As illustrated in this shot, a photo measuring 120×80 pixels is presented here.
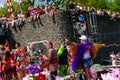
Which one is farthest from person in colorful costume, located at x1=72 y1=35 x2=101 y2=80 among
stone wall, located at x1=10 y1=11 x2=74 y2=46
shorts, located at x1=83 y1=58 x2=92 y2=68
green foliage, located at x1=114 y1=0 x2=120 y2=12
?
green foliage, located at x1=114 y1=0 x2=120 y2=12

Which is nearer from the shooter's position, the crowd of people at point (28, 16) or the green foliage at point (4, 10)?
the crowd of people at point (28, 16)

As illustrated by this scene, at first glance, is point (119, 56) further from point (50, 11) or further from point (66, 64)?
point (66, 64)

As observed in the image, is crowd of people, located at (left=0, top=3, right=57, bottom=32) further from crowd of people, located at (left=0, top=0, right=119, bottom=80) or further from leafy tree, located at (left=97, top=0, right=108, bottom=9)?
leafy tree, located at (left=97, top=0, right=108, bottom=9)

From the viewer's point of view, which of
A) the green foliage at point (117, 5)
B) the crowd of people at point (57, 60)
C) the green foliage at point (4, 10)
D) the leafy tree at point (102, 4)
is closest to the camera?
the crowd of people at point (57, 60)

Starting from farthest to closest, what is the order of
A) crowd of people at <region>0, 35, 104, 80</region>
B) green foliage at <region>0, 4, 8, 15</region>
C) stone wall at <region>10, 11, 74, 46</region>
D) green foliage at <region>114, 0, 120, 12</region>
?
green foliage at <region>0, 4, 8, 15</region>
green foliage at <region>114, 0, 120, 12</region>
stone wall at <region>10, 11, 74, 46</region>
crowd of people at <region>0, 35, 104, 80</region>

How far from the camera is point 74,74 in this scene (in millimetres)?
11016

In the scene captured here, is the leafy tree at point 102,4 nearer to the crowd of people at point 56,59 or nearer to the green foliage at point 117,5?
the green foliage at point 117,5

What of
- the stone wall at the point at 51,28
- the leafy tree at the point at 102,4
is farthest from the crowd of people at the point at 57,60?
the leafy tree at the point at 102,4

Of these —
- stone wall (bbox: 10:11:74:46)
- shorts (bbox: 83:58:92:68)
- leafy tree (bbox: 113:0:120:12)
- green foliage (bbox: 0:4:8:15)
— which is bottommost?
green foliage (bbox: 0:4:8:15)

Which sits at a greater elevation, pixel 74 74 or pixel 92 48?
pixel 92 48

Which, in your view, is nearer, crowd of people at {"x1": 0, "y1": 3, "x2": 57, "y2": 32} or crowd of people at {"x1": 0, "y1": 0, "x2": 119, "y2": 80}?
crowd of people at {"x1": 0, "y1": 0, "x2": 119, "y2": 80}

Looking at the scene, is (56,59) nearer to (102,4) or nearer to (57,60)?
(57,60)

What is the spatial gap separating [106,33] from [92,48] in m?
14.3

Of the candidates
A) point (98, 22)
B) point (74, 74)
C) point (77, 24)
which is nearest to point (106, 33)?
point (98, 22)
